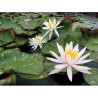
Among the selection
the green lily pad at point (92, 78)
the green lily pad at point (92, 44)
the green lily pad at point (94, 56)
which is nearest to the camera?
the green lily pad at point (92, 78)

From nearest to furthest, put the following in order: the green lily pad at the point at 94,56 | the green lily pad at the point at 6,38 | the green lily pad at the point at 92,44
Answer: the green lily pad at the point at 94,56, the green lily pad at the point at 92,44, the green lily pad at the point at 6,38

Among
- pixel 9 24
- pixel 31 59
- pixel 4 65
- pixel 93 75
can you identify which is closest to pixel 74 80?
pixel 93 75

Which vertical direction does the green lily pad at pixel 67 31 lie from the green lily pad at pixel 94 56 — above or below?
above

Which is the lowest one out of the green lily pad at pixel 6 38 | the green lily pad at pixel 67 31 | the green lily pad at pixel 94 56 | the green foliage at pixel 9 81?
the green foliage at pixel 9 81

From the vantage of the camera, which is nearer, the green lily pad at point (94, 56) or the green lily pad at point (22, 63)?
the green lily pad at point (22, 63)

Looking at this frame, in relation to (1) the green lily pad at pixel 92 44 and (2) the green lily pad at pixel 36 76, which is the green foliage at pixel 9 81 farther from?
(1) the green lily pad at pixel 92 44

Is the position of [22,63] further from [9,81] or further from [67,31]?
[67,31]

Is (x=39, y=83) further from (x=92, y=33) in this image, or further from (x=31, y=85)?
(x=92, y=33)

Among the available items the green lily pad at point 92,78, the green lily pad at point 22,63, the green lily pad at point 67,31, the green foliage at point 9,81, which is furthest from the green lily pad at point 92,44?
the green foliage at point 9,81
